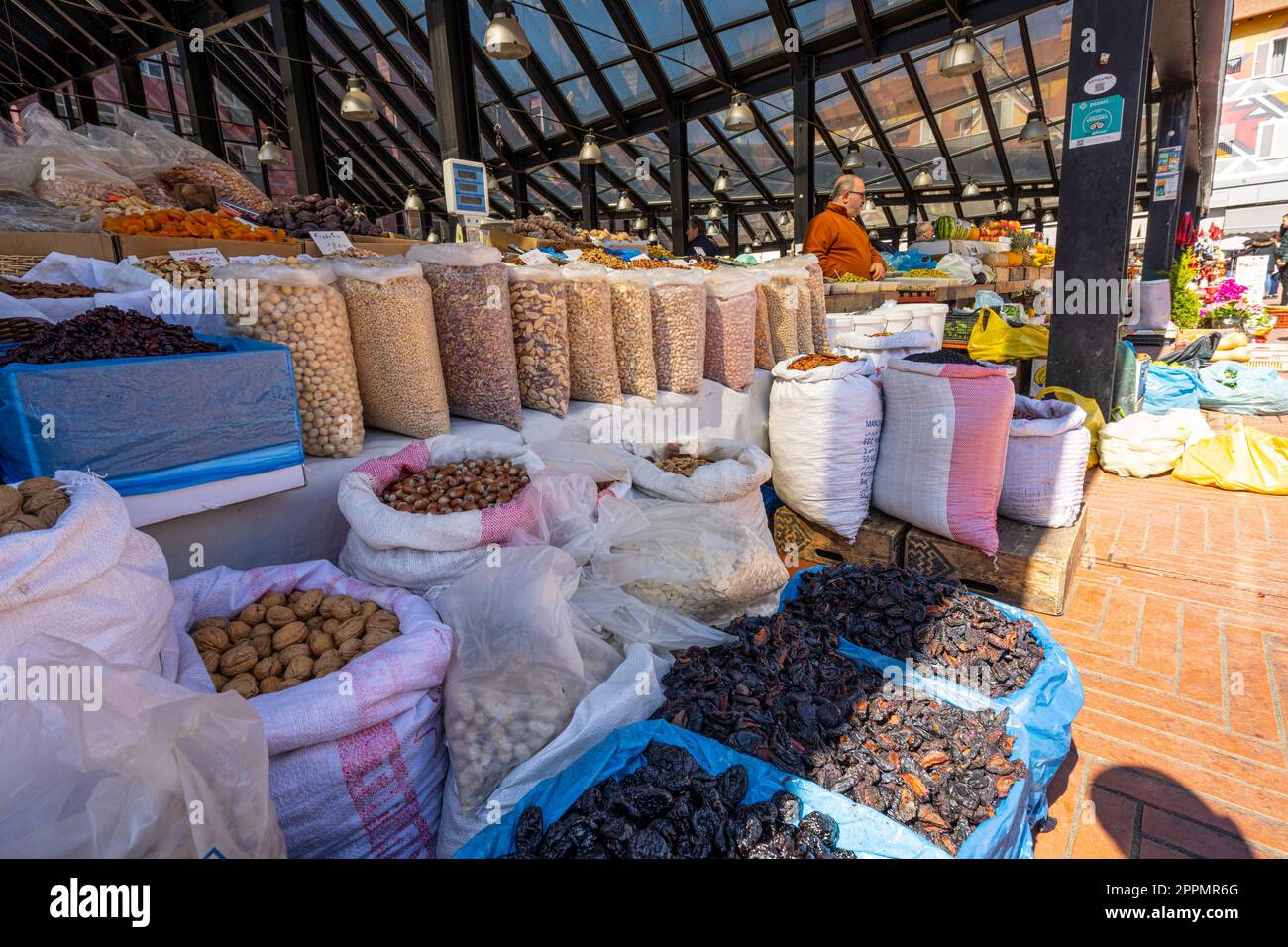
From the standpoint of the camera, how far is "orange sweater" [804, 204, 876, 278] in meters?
4.77

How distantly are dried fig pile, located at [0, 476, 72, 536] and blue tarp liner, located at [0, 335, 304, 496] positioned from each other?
211 mm

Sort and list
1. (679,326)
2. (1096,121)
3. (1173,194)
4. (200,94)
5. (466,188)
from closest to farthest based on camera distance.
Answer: (679,326)
(1096,121)
(466,188)
(1173,194)
(200,94)

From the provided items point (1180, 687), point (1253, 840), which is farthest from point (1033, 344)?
point (1253, 840)

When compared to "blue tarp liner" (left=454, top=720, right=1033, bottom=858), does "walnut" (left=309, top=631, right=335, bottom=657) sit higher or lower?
higher

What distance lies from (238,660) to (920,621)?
4.66 ft

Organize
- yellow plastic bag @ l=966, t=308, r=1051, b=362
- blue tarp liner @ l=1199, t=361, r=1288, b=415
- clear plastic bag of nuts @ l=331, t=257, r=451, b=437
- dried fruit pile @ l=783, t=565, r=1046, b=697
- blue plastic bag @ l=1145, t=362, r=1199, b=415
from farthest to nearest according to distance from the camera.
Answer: blue tarp liner @ l=1199, t=361, r=1288, b=415 < blue plastic bag @ l=1145, t=362, r=1199, b=415 < yellow plastic bag @ l=966, t=308, r=1051, b=362 < clear plastic bag of nuts @ l=331, t=257, r=451, b=437 < dried fruit pile @ l=783, t=565, r=1046, b=697

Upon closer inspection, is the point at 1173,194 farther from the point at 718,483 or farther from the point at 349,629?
the point at 349,629

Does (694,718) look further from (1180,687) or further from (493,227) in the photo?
(493,227)

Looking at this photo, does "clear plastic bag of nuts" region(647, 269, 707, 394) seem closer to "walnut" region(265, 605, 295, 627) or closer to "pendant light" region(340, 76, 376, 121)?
"walnut" region(265, 605, 295, 627)

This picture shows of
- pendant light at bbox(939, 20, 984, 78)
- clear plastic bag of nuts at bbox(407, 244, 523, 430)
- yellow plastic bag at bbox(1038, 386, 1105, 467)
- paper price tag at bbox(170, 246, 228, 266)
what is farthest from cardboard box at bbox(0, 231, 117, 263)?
pendant light at bbox(939, 20, 984, 78)

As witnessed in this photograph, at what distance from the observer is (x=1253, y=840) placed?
4.25ft

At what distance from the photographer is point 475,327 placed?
187 cm

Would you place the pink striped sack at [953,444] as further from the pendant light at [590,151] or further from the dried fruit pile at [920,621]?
the pendant light at [590,151]

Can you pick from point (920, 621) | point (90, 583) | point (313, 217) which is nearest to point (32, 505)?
point (90, 583)
